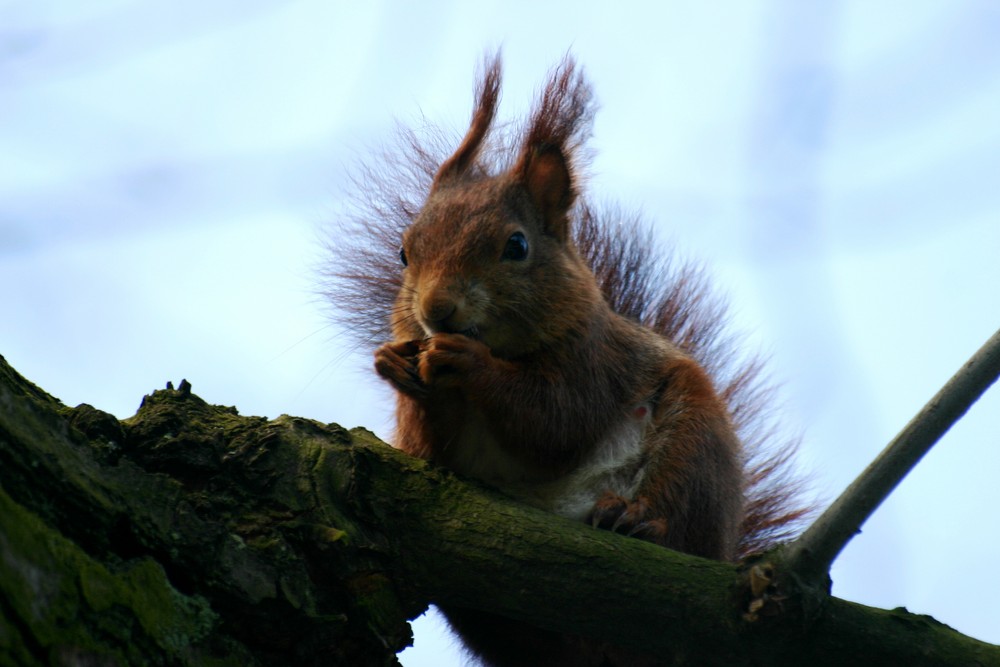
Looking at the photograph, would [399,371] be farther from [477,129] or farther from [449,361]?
[477,129]

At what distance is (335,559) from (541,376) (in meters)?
0.91

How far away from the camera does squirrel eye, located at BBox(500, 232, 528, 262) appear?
2.93m

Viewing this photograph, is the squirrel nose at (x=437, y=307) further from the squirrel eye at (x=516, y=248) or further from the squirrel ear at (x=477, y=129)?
the squirrel ear at (x=477, y=129)

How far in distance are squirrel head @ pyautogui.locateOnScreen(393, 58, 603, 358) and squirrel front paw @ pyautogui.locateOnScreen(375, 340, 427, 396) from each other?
0.13 metres

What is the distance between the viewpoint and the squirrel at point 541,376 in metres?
2.65

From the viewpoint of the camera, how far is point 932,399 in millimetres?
1873

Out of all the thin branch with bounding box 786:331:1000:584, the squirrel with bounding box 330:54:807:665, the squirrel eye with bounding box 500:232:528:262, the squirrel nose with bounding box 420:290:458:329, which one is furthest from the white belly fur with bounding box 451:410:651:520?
the thin branch with bounding box 786:331:1000:584

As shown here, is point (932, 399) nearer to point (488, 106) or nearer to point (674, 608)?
point (674, 608)

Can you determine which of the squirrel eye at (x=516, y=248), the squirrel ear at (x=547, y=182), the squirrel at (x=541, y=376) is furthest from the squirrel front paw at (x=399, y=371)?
the squirrel ear at (x=547, y=182)

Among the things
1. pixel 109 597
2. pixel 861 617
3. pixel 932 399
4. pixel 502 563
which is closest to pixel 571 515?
pixel 502 563

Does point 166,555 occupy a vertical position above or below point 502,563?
below

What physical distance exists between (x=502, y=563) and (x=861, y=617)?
75cm

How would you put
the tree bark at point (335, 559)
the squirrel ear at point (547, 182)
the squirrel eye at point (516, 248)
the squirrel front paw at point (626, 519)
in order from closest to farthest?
the tree bark at point (335, 559), the squirrel front paw at point (626, 519), the squirrel eye at point (516, 248), the squirrel ear at point (547, 182)

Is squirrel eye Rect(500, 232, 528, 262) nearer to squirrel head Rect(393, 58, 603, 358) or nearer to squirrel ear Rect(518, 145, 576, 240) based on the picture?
squirrel head Rect(393, 58, 603, 358)
